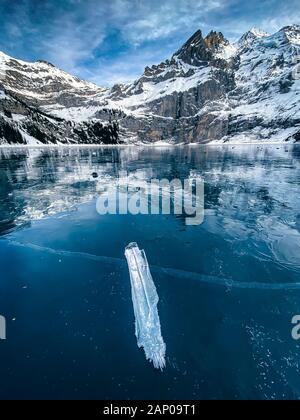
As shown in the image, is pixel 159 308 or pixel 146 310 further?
pixel 159 308

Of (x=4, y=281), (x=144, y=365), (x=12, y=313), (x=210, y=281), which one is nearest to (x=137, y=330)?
(x=144, y=365)

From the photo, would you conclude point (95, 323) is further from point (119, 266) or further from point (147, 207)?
point (147, 207)

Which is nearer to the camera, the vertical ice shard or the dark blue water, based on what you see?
the dark blue water

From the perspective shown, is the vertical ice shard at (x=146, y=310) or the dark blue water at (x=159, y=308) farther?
the vertical ice shard at (x=146, y=310)

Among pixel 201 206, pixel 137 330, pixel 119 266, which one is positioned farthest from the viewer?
pixel 201 206
